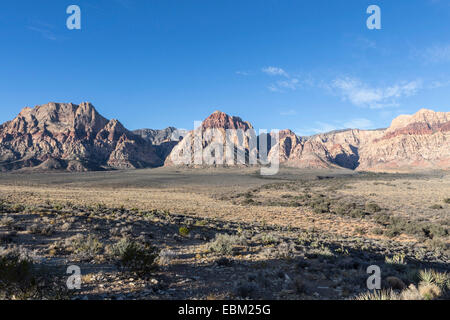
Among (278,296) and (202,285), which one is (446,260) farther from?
(202,285)

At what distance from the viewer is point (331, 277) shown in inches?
286

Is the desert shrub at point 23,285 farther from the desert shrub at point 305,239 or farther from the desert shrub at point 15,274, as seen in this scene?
the desert shrub at point 305,239

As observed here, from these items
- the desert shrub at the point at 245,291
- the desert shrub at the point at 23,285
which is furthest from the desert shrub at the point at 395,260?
the desert shrub at the point at 23,285

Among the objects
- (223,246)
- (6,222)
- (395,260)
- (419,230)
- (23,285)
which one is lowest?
(419,230)

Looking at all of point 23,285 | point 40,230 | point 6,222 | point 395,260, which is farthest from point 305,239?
point 6,222

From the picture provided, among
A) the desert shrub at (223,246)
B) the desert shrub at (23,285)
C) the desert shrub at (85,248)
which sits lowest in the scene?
the desert shrub at (223,246)

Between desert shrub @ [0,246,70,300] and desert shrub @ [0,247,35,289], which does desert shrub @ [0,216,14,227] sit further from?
desert shrub @ [0,247,35,289]

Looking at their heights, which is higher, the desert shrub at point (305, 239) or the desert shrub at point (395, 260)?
the desert shrub at point (395, 260)

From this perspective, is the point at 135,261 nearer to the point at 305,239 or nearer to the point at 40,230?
the point at 40,230

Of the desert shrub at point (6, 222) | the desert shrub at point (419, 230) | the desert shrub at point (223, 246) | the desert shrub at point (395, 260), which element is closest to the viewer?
the desert shrub at point (395, 260)

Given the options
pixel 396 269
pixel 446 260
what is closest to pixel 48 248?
pixel 396 269

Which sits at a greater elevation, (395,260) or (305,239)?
(395,260)

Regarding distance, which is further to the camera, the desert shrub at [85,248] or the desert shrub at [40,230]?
the desert shrub at [40,230]
